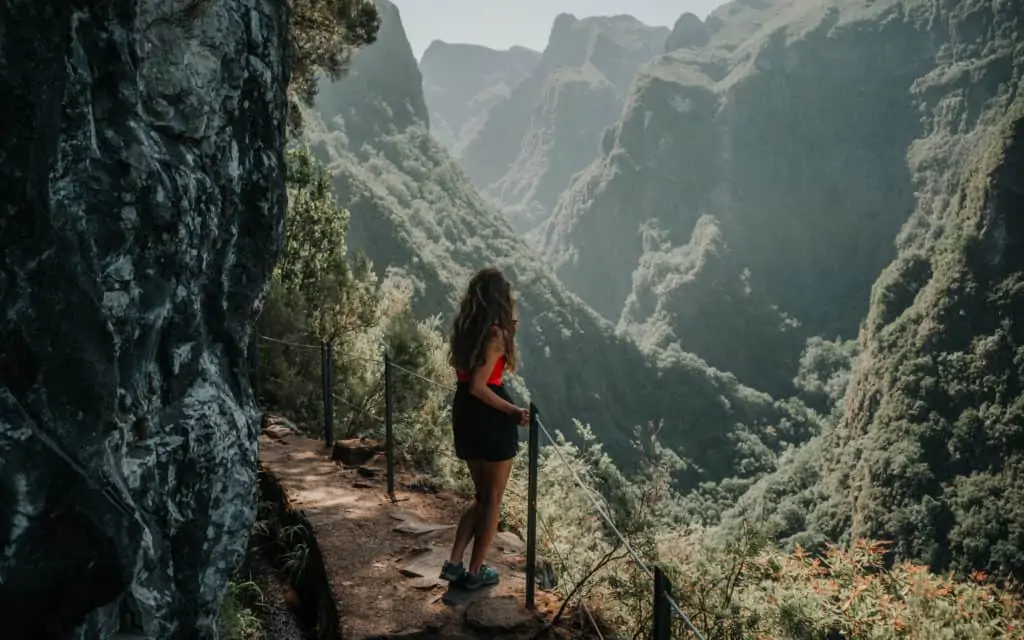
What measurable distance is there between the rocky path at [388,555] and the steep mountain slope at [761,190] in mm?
123993

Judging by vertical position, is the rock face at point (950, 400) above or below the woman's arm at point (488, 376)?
below

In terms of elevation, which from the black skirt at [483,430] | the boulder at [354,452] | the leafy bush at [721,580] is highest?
the black skirt at [483,430]

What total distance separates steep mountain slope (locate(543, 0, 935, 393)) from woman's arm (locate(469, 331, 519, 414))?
4962 inches

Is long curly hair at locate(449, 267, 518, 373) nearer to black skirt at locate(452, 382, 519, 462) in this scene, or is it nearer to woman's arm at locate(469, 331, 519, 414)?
woman's arm at locate(469, 331, 519, 414)

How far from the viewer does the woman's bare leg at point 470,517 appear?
3818 mm

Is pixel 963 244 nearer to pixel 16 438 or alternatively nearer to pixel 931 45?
pixel 16 438

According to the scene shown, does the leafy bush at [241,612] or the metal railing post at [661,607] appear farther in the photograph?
the leafy bush at [241,612]

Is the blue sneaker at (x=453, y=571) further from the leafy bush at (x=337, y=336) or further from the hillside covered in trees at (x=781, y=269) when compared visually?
the leafy bush at (x=337, y=336)

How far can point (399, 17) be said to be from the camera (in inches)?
5123

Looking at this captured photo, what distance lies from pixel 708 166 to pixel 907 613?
175 metres

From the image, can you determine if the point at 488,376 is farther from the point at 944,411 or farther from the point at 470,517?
the point at 944,411

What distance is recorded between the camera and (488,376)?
365 centimetres

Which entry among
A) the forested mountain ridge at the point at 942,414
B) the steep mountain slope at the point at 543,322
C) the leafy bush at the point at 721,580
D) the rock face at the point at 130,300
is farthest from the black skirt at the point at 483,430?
the steep mountain slope at the point at 543,322

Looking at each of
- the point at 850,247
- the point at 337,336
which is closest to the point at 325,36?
the point at 337,336
